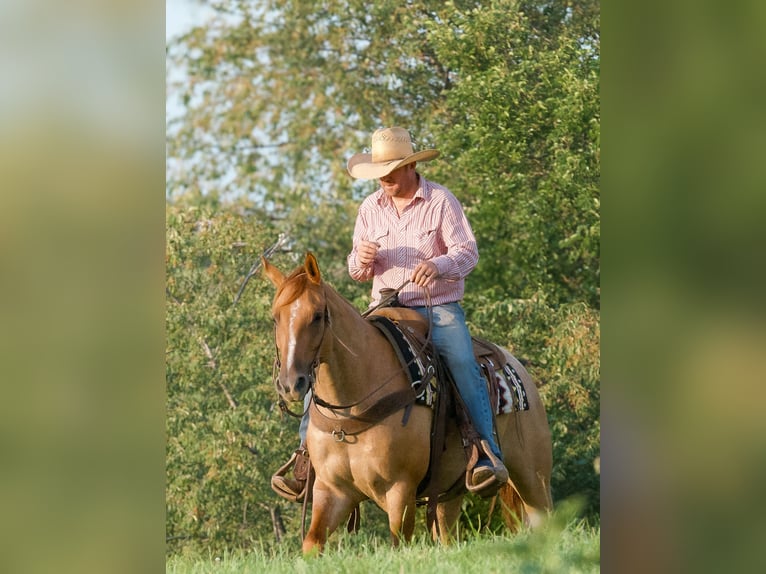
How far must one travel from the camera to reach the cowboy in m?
7.14

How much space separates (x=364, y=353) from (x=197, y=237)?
1145 cm

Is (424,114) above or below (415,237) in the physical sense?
above

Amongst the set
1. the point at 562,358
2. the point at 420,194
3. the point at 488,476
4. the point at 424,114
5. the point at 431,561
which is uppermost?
the point at 424,114

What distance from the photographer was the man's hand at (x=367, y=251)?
273 inches

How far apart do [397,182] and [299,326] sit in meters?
1.50

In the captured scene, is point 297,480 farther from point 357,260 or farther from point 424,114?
point 424,114

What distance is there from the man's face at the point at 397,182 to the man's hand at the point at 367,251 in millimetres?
423

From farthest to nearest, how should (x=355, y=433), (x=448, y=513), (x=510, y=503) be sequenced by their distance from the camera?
(x=448, y=513) < (x=510, y=503) < (x=355, y=433)

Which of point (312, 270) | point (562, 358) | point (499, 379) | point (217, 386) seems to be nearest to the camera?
point (312, 270)

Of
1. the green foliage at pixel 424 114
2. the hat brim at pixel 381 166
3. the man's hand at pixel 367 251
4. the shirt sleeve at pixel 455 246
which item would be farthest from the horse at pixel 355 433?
the green foliage at pixel 424 114

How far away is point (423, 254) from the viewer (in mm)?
7188

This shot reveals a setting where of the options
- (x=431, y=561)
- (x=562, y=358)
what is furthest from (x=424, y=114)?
(x=431, y=561)
